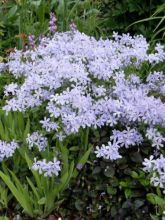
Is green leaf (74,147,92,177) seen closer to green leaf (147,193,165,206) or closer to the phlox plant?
the phlox plant

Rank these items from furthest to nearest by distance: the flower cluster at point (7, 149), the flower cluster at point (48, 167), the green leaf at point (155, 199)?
the flower cluster at point (7, 149)
the flower cluster at point (48, 167)
the green leaf at point (155, 199)

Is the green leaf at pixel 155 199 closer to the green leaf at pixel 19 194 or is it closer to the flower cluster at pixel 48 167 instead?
the flower cluster at pixel 48 167

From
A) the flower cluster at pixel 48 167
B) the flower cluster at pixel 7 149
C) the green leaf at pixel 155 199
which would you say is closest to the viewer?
the green leaf at pixel 155 199

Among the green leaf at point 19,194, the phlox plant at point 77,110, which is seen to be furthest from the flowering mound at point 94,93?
the green leaf at point 19,194

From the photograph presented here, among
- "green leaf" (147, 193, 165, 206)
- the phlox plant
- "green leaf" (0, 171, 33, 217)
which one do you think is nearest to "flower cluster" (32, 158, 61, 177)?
the phlox plant

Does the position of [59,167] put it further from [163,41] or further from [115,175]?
[163,41]

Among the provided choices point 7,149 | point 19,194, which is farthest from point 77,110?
point 19,194

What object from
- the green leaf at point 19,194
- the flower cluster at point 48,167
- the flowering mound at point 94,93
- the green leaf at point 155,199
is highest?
the flowering mound at point 94,93

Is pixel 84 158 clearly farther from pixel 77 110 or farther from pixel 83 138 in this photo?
pixel 77 110

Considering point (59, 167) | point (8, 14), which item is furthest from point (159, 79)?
point (8, 14)
